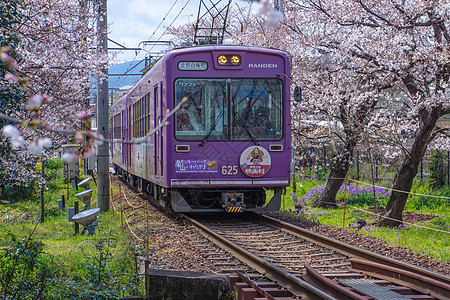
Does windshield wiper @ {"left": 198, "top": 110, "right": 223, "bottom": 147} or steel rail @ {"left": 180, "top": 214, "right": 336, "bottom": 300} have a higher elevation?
windshield wiper @ {"left": 198, "top": 110, "right": 223, "bottom": 147}

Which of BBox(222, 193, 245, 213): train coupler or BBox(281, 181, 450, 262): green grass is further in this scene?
BBox(222, 193, 245, 213): train coupler

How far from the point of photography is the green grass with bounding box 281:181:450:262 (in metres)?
8.84

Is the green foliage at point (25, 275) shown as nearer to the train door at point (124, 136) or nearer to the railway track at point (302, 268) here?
the railway track at point (302, 268)

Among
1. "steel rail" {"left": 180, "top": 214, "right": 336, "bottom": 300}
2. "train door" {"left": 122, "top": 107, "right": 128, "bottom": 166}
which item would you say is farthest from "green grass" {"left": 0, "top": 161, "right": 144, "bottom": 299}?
"train door" {"left": 122, "top": 107, "right": 128, "bottom": 166}

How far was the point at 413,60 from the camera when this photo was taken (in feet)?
36.0

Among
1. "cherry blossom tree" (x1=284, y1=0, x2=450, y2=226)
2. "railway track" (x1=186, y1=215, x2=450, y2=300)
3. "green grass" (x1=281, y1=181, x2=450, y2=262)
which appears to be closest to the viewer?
"railway track" (x1=186, y1=215, x2=450, y2=300)

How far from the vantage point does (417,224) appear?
12.0 m

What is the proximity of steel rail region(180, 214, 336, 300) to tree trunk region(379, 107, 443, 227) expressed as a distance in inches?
190

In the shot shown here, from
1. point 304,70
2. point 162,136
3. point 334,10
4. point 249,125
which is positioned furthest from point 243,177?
point 304,70

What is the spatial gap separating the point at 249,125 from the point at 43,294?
5211 millimetres

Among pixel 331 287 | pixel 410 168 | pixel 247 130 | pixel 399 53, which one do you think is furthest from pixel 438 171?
pixel 331 287

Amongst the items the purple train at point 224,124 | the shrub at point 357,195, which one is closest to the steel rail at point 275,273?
the purple train at point 224,124

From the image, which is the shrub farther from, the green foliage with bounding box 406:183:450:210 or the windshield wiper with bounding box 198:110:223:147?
the windshield wiper with bounding box 198:110:223:147

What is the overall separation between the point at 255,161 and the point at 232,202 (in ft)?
2.83
